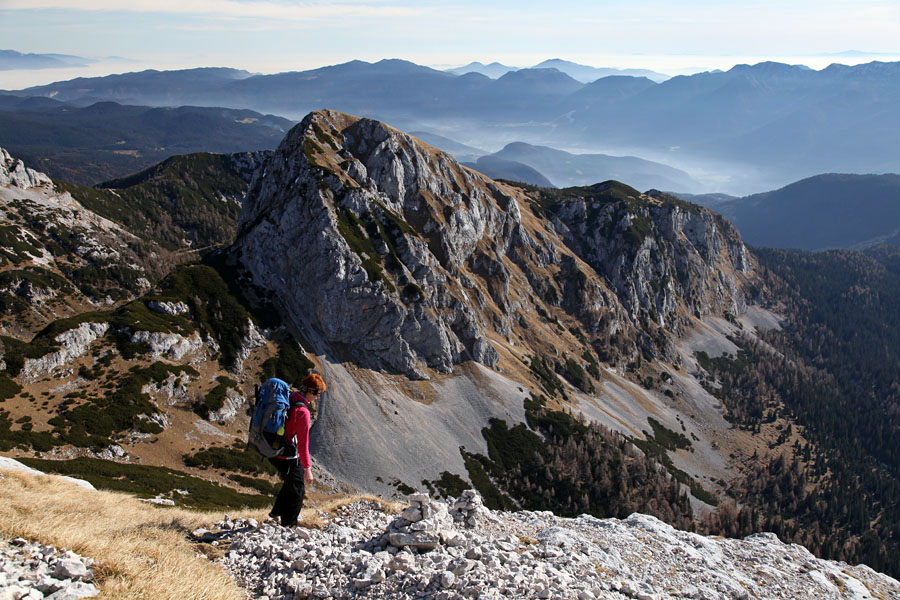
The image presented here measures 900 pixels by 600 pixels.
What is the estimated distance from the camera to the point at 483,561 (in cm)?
1777

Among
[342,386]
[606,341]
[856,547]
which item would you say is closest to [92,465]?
[342,386]

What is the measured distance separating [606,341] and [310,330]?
400 feet

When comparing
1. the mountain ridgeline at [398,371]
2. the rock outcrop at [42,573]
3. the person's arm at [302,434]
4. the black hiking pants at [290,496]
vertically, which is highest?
the person's arm at [302,434]

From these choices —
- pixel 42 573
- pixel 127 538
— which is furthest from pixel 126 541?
pixel 42 573

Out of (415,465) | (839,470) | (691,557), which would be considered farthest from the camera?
(839,470)

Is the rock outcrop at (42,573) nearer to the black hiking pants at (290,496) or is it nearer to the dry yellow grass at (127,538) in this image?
the dry yellow grass at (127,538)

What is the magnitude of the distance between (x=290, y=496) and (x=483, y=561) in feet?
25.1

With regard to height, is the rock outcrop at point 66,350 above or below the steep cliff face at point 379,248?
below

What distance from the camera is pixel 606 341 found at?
192 meters

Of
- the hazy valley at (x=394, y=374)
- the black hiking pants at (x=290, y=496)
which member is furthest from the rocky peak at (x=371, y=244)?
the black hiking pants at (x=290, y=496)

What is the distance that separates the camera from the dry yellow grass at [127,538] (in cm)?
1167

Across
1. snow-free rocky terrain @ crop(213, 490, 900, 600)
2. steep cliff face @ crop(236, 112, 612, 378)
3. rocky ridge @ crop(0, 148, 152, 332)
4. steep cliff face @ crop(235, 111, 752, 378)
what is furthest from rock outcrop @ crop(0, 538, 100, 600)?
rocky ridge @ crop(0, 148, 152, 332)

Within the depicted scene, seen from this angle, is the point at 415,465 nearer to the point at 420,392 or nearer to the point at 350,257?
the point at 420,392

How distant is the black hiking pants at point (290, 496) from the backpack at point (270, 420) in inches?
50.3
